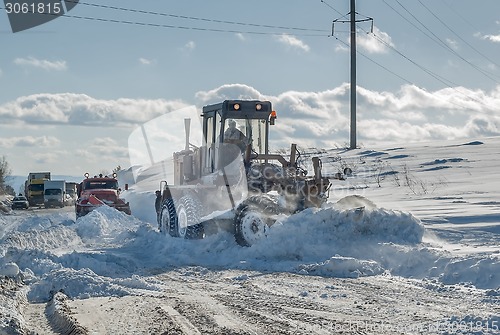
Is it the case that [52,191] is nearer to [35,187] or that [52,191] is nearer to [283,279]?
[35,187]

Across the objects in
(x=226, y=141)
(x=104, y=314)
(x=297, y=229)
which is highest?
(x=226, y=141)

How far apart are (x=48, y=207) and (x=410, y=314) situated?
4683cm

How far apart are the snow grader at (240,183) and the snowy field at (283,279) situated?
53 centimetres

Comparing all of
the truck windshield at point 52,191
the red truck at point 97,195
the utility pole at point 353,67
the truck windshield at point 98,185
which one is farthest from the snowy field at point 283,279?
the truck windshield at point 52,191

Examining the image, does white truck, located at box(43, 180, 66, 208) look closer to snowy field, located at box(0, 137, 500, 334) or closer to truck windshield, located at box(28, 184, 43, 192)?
truck windshield, located at box(28, 184, 43, 192)

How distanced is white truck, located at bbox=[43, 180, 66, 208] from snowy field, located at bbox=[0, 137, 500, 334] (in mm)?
34351

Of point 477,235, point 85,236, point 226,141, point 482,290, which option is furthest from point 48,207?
point 482,290

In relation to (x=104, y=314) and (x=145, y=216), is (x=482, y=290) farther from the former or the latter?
(x=145, y=216)

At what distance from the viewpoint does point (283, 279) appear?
410 inches

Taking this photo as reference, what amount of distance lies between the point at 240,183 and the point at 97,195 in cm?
1340

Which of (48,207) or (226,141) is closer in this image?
(226,141)

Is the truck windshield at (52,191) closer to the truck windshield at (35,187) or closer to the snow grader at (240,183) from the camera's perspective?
the truck windshield at (35,187)

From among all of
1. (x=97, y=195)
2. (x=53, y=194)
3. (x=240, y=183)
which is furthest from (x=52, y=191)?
(x=240, y=183)

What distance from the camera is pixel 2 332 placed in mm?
6656
